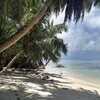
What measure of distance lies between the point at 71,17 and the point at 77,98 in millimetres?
3849

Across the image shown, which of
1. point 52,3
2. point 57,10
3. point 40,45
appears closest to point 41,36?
point 40,45

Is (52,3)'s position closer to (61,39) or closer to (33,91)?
(33,91)

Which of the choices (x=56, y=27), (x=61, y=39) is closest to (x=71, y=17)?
(x=56, y=27)

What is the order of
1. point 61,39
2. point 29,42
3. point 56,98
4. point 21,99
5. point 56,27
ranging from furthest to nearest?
point 61,39 < point 56,27 < point 29,42 < point 56,98 < point 21,99

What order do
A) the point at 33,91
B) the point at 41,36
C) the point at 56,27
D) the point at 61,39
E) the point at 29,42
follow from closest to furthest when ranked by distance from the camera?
the point at 33,91
the point at 29,42
the point at 41,36
the point at 56,27
the point at 61,39

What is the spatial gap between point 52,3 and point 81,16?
195 centimetres

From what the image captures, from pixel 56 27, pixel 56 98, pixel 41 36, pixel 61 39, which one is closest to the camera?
pixel 56 98

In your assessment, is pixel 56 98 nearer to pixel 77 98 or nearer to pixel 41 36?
pixel 77 98

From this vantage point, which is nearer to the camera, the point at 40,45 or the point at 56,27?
the point at 40,45

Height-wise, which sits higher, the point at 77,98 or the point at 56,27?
the point at 56,27

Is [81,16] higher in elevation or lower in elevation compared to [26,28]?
higher

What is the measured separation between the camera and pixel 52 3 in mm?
13273

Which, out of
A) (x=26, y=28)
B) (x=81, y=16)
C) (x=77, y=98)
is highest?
(x=81, y=16)

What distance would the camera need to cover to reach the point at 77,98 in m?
13.4
